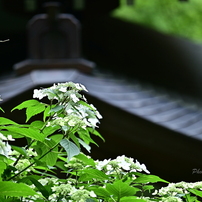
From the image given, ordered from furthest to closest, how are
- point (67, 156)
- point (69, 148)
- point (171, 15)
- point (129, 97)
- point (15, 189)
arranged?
point (171, 15) → point (129, 97) → point (67, 156) → point (69, 148) → point (15, 189)

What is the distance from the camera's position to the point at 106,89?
14.1ft

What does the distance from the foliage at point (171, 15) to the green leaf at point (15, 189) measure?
19.9 m

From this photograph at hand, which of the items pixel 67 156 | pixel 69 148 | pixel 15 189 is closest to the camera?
pixel 15 189

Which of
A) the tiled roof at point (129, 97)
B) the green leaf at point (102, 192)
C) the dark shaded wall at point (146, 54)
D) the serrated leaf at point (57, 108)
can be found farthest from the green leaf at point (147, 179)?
the dark shaded wall at point (146, 54)

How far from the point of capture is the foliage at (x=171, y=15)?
21281 mm

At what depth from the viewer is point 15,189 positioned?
55.8 inches

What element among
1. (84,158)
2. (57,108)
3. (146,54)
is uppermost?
(146,54)

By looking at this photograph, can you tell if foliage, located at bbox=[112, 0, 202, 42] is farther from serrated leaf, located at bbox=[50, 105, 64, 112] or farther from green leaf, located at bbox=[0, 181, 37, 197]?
green leaf, located at bbox=[0, 181, 37, 197]

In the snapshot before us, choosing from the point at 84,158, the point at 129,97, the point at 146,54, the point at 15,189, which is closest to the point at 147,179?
the point at 84,158

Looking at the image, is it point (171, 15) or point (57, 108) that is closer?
point (57, 108)

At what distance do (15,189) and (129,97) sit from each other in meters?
3.10

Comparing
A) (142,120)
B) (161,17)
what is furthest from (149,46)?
(161,17)

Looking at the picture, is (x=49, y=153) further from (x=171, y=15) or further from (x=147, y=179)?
(x=171, y=15)

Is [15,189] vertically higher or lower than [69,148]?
lower
